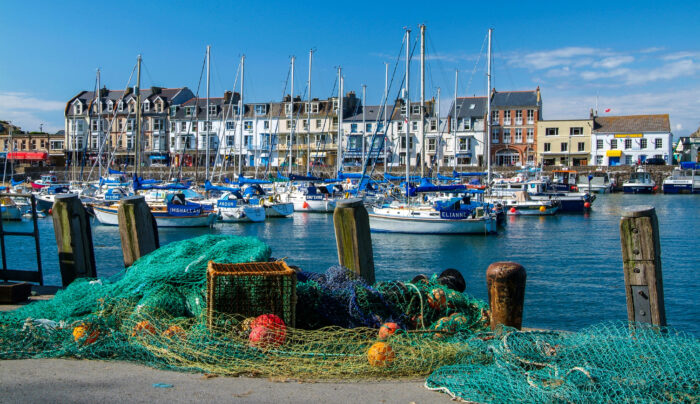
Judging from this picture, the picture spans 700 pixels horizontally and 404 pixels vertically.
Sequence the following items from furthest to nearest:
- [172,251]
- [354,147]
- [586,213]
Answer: [354,147] < [586,213] < [172,251]

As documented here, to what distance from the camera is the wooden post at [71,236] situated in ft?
32.7

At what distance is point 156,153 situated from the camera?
3880 inches

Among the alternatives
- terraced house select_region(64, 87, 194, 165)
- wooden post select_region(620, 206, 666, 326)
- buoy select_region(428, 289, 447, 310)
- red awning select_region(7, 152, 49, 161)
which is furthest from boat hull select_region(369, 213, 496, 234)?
red awning select_region(7, 152, 49, 161)

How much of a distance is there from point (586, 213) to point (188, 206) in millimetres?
31881

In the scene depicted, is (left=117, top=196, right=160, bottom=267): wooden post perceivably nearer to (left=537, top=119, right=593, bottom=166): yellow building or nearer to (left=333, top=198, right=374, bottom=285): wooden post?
(left=333, top=198, right=374, bottom=285): wooden post

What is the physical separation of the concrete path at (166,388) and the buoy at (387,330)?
992 millimetres

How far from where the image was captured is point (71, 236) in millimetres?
10047

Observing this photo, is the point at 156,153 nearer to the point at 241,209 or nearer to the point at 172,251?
the point at 241,209

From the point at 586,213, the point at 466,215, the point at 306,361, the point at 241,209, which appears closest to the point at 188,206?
the point at 241,209

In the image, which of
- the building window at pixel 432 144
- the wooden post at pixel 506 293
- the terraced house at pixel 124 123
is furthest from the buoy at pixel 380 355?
the terraced house at pixel 124 123

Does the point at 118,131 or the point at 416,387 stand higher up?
the point at 118,131

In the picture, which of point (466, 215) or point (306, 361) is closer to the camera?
point (306, 361)

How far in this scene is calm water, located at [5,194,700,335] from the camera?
18938 mm

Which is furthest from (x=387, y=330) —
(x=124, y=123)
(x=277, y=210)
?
(x=124, y=123)
